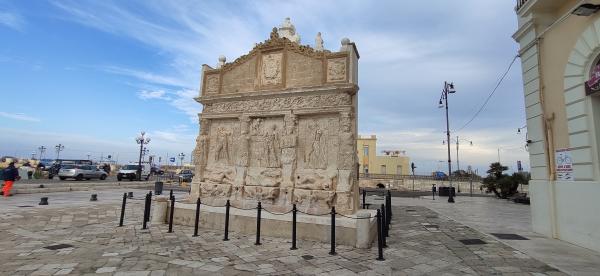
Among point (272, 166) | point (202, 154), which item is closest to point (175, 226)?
point (202, 154)

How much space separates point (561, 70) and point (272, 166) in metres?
7.82

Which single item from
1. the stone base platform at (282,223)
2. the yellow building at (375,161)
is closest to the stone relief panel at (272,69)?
the stone base platform at (282,223)

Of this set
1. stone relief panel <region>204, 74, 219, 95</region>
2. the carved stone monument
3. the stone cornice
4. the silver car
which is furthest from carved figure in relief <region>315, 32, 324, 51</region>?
the silver car

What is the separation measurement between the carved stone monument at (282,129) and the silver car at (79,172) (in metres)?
23.1

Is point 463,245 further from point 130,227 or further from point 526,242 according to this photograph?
point 130,227

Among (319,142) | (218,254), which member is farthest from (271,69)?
(218,254)

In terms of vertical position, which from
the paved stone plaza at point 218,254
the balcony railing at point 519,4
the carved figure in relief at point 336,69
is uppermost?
the balcony railing at point 519,4

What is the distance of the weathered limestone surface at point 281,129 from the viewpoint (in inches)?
318

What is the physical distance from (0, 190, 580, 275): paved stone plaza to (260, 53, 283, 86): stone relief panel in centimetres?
450

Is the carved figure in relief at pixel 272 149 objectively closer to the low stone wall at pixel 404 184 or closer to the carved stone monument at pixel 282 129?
the carved stone monument at pixel 282 129

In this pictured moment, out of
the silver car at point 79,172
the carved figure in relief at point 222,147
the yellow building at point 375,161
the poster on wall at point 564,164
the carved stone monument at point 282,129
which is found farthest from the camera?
the yellow building at point 375,161

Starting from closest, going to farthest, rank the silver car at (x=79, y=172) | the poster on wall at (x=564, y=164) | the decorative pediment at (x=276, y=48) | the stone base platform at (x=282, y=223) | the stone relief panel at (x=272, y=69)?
the stone base platform at (x=282, y=223) → the poster on wall at (x=564, y=164) → the decorative pediment at (x=276, y=48) → the stone relief panel at (x=272, y=69) → the silver car at (x=79, y=172)

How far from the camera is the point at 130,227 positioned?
28.1 feet

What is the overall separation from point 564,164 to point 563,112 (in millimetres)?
1269
